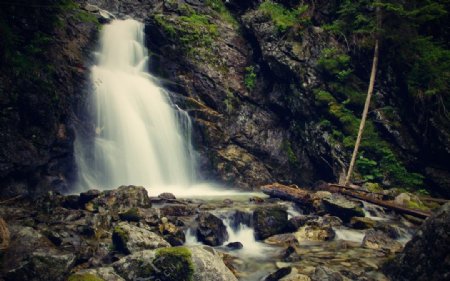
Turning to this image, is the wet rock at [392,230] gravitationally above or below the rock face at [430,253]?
below

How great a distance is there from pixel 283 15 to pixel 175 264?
76.8ft

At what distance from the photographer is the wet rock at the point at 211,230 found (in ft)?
39.1

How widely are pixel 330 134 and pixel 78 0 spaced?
938 inches

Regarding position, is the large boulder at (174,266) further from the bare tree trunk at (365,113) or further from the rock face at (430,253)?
the bare tree trunk at (365,113)

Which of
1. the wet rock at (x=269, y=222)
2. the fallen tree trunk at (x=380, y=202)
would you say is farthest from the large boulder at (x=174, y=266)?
the fallen tree trunk at (x=380, y=202)

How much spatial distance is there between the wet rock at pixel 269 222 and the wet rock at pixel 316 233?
69cm

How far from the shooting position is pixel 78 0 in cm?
2878

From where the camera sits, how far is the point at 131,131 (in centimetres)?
2098

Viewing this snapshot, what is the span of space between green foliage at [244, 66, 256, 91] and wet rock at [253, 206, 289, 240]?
45.7 ft

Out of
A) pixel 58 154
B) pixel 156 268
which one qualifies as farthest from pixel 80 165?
pixel 156 268

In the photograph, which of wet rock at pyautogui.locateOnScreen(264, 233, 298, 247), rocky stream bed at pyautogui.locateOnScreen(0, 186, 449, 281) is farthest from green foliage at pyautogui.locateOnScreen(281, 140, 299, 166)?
wet rock at pyautogui.locateOnScreen(264, 233, 298, 247)

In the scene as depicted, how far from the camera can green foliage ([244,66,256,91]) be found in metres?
25.9

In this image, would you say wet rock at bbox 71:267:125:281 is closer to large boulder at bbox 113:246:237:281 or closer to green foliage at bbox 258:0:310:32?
large boulder at bbox 113:246:237:281

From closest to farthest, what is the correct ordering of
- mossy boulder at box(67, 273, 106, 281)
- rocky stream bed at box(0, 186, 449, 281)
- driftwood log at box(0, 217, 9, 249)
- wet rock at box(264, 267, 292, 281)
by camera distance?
mossy boulder at box(67, 273, 106, 281) < rocky stream bed at box(0, 186, 449, 281) < driftwood log at box(0, 217, 9, 249) < wet rock at box(264, 267, 292, 281)
